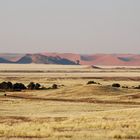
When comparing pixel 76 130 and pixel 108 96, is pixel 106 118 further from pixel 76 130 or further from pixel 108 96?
pixel 108 96

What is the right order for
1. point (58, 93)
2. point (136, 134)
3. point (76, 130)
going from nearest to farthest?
point (136, 134) < point (76, 130) < point (58, 93)

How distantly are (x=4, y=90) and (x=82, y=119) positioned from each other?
49650 mm

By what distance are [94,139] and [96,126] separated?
6.03 meters

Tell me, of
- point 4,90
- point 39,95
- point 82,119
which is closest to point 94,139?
point 82,119

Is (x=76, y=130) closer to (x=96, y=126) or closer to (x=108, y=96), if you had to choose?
(x=96, y=126)

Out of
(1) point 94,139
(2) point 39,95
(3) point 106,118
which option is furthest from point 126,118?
(2) point 39,95

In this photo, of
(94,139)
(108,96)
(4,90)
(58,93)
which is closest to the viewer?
(94,139)

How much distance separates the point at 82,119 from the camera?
35.3 metres

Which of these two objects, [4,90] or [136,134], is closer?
[136,134]

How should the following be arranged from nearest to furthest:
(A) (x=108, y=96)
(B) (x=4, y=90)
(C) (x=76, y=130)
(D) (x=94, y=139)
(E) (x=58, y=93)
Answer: (D) (x=94, y=139), (C) (x=76, y=130), (A) (x=108, y=96), (E) (x=58, y=93), (B) (x=4, y=90)

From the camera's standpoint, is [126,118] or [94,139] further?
[126,118]

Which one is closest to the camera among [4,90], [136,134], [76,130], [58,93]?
[136,134]

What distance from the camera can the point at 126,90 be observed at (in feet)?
251

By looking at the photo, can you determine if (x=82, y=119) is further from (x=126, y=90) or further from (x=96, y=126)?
(x=126, y=90)
